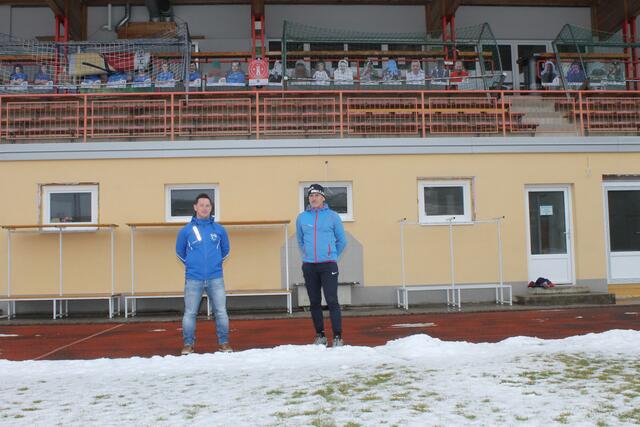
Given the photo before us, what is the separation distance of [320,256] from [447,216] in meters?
5.63

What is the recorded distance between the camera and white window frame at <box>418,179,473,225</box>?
39.5ft

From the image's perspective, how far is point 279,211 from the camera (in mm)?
11773

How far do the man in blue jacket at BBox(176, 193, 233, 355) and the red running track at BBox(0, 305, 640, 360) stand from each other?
50 cm

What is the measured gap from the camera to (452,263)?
11.6 metres

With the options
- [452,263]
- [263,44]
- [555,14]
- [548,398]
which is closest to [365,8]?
[263,44]

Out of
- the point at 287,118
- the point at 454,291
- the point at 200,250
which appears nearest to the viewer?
the point at 200,250

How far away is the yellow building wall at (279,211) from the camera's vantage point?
1151 centimetres

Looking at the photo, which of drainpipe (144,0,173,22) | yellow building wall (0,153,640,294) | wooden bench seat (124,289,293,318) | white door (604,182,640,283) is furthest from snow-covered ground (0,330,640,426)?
drainpipe (144,0,173,22)

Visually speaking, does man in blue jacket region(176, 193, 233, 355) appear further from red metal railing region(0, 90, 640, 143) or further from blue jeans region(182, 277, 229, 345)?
red metal railing region(0, 90, 640, 143)

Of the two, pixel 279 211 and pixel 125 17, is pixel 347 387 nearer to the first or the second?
pixel 279 211

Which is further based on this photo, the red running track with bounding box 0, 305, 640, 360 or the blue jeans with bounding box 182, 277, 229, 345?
the red running track with bounding box 0, 305, 640, 360

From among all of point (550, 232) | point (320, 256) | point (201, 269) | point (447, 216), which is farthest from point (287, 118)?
point (201, 269)

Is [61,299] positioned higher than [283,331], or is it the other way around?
[61,299]

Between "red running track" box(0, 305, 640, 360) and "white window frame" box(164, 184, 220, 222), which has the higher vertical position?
"white window frame" box(164, 184, 220, 222)
